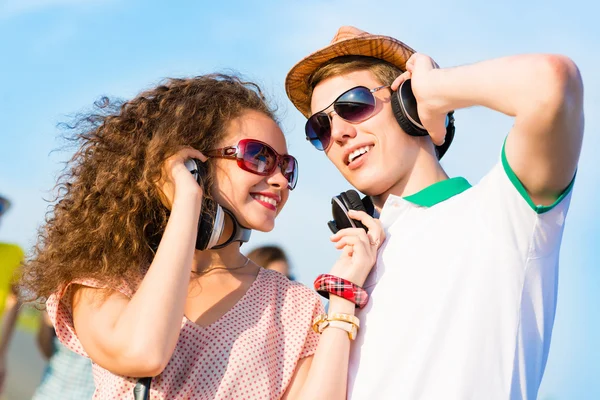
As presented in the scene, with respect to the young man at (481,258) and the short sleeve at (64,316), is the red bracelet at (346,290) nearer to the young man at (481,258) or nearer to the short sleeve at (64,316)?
the young man at (481,258)

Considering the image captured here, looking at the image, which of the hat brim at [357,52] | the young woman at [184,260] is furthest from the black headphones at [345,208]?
the hat brim at [357,52]

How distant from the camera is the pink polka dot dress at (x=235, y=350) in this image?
284 centimetres

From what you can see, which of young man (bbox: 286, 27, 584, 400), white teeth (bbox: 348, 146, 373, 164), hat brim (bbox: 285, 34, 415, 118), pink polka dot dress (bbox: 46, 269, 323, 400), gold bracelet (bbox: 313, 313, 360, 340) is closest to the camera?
young man (bbox: 286, 27, 584, 400)

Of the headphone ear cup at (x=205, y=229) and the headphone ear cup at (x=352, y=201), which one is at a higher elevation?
the headphone ear cup at (x=352, y=201)

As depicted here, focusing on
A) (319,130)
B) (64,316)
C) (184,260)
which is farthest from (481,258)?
(64,316)

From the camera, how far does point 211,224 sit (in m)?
3.03

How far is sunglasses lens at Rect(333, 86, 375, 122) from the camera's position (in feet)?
10.8

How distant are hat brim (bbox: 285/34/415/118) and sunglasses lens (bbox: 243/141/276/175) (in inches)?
20.2

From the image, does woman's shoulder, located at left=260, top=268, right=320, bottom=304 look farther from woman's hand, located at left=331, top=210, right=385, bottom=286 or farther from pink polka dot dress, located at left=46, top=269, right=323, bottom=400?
woman's hand, located at left=331, top=210, right=385, bottom=286

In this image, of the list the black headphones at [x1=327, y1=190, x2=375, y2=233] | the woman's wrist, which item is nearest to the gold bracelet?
the woman's wrist

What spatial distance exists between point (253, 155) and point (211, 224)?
1.39 ft

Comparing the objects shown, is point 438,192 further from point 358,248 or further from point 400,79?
point 400,79

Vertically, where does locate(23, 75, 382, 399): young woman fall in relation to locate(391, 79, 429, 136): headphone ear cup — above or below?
below

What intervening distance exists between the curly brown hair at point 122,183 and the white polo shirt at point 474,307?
112 centimetres
